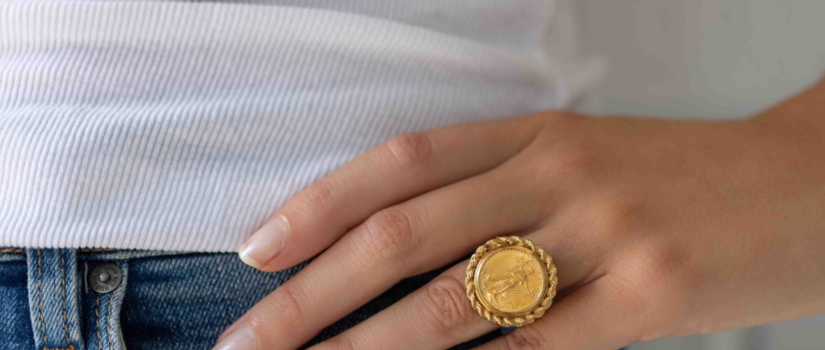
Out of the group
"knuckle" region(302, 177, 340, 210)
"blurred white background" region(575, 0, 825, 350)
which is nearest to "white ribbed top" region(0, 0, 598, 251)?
"knuckle" region(302, 177, 340, 210)

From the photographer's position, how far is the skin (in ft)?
2.31

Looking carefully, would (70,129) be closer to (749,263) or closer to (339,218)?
(339,218)

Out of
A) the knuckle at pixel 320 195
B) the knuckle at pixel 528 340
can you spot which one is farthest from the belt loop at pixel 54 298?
the knuckle at pixel 528 340

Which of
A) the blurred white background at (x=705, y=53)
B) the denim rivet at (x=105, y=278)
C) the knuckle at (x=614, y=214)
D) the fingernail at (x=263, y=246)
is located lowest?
the denim rivet at (x=105, y=278)

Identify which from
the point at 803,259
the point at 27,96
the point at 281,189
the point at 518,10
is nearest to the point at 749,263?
the point at 803,259

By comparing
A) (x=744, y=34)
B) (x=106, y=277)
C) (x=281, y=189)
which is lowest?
(x=106, y=277)

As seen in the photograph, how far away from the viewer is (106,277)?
2.13ft

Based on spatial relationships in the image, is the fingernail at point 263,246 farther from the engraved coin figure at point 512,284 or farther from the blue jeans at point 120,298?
the engraved coin figure at point 512,284

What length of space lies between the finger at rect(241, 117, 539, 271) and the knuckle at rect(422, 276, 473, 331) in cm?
13

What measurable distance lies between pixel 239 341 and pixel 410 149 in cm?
30

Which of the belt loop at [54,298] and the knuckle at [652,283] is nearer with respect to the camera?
the belt loop at [54,298]

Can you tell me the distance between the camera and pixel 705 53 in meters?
1.65

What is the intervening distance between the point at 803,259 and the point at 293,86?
2.36ft

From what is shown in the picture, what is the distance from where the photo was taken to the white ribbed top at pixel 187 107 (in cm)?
62
